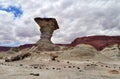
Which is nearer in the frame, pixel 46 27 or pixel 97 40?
pixel 46 27

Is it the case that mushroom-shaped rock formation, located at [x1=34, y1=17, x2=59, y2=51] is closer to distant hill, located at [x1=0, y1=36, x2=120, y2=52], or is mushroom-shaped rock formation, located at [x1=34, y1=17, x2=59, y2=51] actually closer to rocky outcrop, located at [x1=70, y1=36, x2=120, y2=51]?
rocky outcrop, located at [x1=70, y1=36, x2=120, y2=51]

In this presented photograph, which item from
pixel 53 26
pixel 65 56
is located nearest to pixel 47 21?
pixel 53 26

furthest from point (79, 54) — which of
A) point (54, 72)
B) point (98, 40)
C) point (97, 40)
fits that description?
point (98, 40)

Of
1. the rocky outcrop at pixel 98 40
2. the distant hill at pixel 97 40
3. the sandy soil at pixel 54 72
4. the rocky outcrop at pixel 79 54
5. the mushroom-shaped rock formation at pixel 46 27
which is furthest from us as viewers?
the distant hill at pixel 97 40

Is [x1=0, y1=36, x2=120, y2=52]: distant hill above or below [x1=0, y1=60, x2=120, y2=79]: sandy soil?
above

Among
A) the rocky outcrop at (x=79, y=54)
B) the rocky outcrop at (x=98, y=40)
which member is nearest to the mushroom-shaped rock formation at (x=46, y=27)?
the rocky outcrop at (x=79, y=54)

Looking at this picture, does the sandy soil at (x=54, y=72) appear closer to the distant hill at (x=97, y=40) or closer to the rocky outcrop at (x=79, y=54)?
the rocky outcrop at (x=79, y=54)

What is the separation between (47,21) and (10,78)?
26.8m

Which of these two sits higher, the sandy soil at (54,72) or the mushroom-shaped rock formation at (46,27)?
the mushroom-shaped rock formation at (46,27)

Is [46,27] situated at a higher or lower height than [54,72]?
higher

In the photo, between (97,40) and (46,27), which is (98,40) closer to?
(97,40)

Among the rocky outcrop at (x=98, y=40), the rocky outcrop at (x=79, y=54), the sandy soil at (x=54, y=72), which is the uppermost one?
the rocky outcrop at (x=98, y=40)

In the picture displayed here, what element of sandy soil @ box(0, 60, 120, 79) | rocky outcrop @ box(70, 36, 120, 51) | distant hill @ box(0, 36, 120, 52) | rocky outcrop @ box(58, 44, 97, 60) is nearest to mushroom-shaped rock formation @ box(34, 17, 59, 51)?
rocky outcrop @ box(58, 44, 97, 60)

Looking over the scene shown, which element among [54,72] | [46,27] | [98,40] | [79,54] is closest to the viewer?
[54,72]
